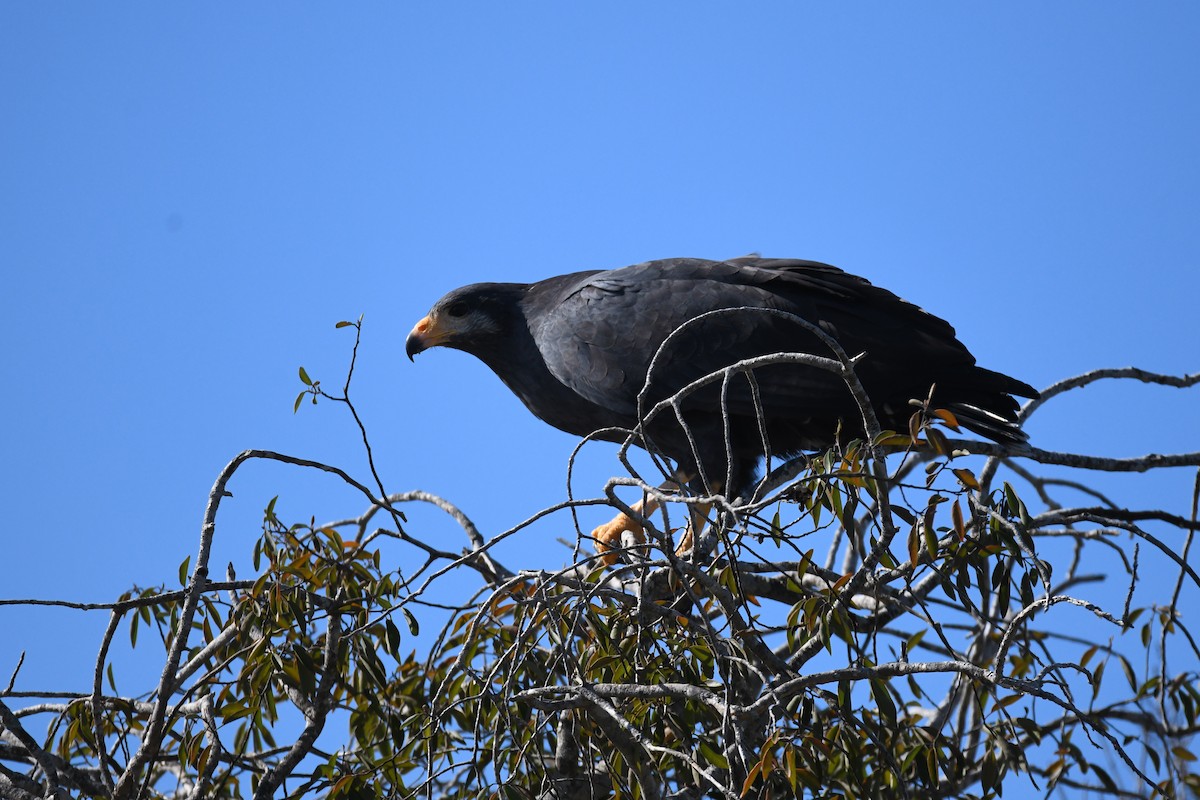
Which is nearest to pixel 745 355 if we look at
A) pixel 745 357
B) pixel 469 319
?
pixel 745 357

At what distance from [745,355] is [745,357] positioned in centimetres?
4

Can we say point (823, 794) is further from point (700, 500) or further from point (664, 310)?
point (664, 310)

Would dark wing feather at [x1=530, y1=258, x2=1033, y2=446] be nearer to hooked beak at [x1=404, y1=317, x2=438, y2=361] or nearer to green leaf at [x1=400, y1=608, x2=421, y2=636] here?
hooked beak at [x1=404, y1=317, x2=438, y2=361]

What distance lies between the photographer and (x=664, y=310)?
4996 mm

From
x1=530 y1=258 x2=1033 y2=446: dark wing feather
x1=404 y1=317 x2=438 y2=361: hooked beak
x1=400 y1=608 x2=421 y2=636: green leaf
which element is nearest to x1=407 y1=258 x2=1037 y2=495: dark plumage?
x1=530 y1=258 x2=1033 y2=446: dark wing feather

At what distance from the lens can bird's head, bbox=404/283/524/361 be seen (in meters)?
5.67

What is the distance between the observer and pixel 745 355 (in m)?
4.89

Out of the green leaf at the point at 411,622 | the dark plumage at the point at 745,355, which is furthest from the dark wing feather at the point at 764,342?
the green leaf at the point at 411,622

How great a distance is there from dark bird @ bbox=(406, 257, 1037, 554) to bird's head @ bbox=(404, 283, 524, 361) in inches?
12.4

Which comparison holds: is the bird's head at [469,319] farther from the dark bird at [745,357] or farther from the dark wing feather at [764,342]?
the dark wing feather at [764,342]

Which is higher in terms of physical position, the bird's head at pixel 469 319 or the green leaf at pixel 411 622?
the bird's head at pixel 469 319

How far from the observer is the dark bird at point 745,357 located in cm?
480

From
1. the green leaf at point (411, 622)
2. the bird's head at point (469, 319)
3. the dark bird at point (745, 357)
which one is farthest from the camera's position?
the bird's head at point (469, 319)

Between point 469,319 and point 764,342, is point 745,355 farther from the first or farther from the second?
point 469,319
